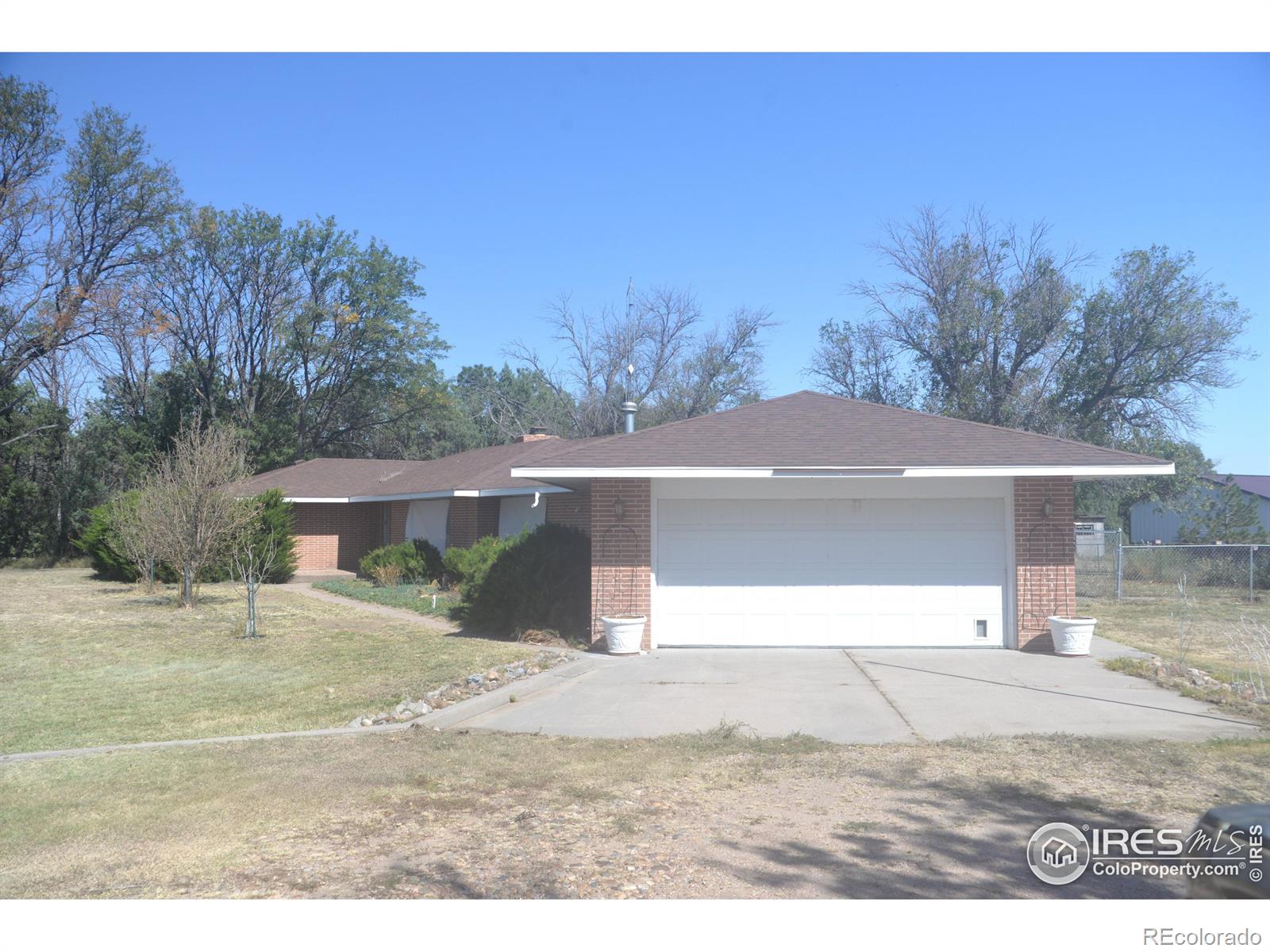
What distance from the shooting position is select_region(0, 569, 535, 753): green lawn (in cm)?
973

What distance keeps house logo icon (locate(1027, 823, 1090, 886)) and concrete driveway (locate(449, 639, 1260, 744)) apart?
8.46ft

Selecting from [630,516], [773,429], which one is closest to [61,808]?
[630,516]

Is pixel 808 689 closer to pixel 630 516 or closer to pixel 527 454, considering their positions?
pixel 630 516

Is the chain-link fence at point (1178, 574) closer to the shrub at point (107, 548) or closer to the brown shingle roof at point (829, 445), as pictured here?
the brown shingle roof at point (829, 445)

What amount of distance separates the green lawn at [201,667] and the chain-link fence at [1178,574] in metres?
16.7

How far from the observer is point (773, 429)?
1519 centimetres

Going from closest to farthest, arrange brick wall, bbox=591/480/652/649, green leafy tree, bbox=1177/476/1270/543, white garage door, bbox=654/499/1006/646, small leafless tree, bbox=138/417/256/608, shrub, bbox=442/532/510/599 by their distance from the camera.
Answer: white garage door, bbox=654/499/1006/646 → brick wall, bbox=591/480/652/649 → shrub, bbox=442/532/510/599 → small leafless tree, bbox=138/417/256/608 → green leafy tree, bbox=1177/476/1270/543

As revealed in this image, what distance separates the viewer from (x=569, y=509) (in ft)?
69.7

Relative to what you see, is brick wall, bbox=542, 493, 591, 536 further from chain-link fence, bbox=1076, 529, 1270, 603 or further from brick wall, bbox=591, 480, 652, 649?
chain-link fence, bbox=1076, 529, 1270, 603

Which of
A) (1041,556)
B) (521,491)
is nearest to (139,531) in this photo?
(521,491)

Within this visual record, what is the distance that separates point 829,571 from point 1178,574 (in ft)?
57.6

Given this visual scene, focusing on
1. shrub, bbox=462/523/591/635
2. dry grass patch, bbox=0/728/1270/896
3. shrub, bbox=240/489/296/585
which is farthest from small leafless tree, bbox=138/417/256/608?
dry grass patch, bbox=0/728/1270/896

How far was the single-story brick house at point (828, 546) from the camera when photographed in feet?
44.7

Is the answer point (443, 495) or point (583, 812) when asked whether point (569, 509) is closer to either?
point (443, 495)
